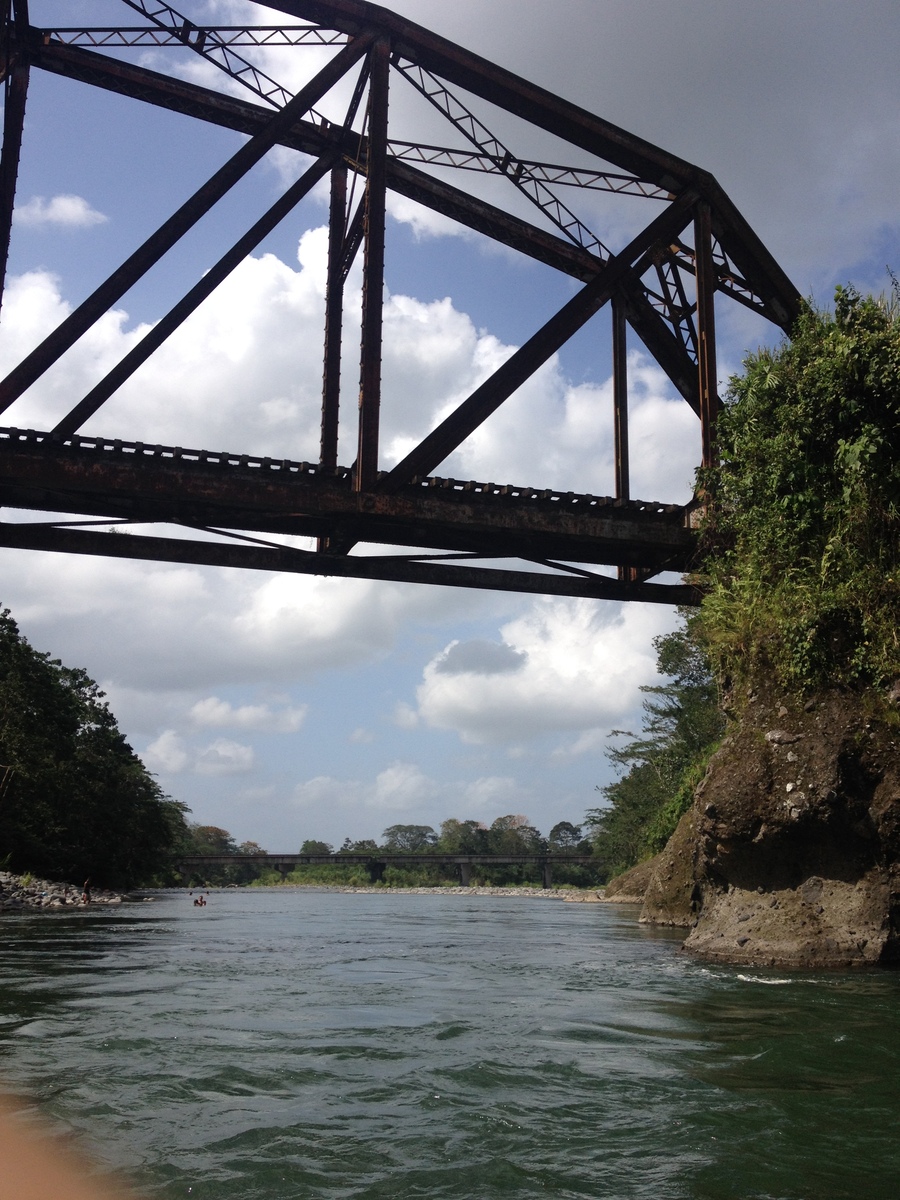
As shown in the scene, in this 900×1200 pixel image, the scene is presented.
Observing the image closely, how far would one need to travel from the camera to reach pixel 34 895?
33.1 m

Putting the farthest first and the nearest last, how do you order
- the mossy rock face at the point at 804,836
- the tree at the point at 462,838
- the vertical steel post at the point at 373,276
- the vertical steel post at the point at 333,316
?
the tree at the point at 462,838
the vertical steel post at the point at 333,316
the vertical steel post at the point at 373,276
the mossy rock face at the point at 804,836

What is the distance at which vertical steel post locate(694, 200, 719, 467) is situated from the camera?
14.7 metres

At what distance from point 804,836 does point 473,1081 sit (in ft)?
21.7

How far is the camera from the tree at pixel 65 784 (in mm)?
41625

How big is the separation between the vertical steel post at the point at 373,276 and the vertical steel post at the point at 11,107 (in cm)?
421

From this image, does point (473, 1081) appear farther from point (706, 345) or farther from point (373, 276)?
point (706, 345)

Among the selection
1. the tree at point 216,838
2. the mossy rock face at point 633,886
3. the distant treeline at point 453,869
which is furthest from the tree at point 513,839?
the mossy rock face at point 633,886

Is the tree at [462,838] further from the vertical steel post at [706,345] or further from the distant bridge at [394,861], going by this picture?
the vertical steel post at [706,345]

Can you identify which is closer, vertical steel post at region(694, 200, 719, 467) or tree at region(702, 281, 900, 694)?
tree at region(702, 281, 900, 694)

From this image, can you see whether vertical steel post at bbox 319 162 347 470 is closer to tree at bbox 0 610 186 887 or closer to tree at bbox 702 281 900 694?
tree at bbox 702 281 900 694

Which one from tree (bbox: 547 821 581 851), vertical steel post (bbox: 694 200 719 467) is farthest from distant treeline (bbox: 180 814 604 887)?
vertical steel post (bbox: 694 200 719 467)

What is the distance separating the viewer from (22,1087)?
Result: 5.43m

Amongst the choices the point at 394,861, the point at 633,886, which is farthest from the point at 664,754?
the point at 394,861

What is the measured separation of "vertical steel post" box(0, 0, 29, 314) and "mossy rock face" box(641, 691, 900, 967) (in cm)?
1010
